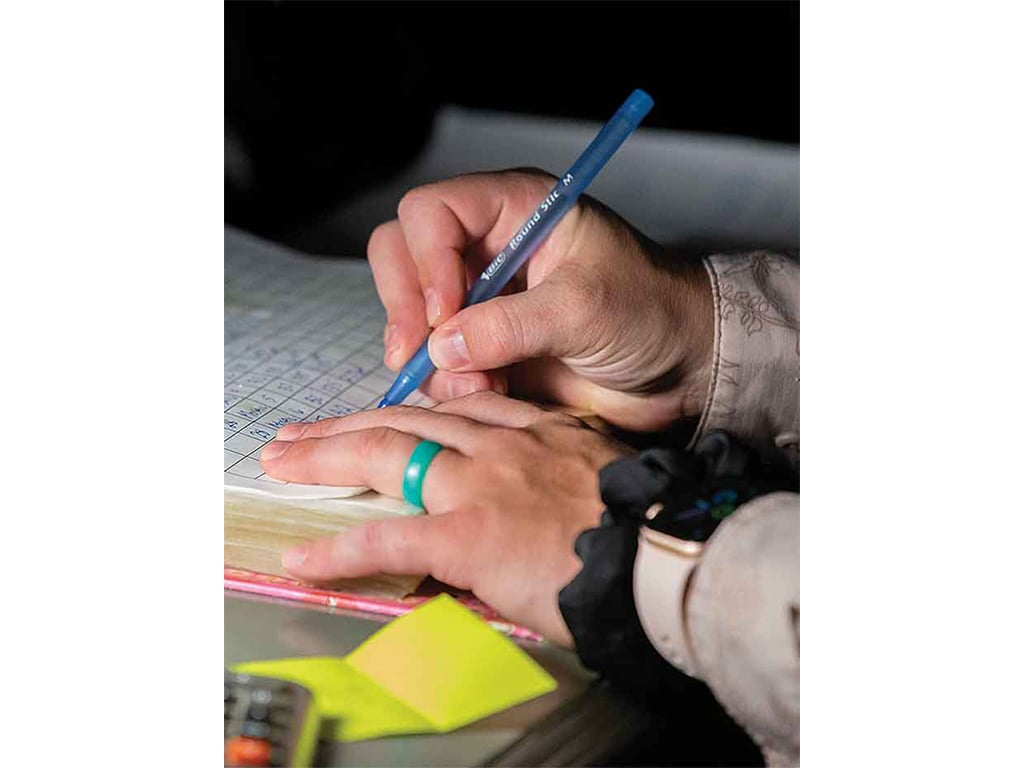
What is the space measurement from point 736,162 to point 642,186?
10 cm

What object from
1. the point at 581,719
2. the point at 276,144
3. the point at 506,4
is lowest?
the point at 581,719

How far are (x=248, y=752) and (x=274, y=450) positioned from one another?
0.20 meters

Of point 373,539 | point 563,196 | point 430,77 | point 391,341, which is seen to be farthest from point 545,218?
point 430,77

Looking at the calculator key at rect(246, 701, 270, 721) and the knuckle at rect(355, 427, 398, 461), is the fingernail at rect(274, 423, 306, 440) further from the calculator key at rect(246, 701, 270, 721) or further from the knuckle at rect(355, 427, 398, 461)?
the calculator key at rect(246, 701, 270, 721)

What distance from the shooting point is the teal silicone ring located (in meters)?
0.60

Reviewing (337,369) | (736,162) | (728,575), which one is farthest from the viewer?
(736,162)

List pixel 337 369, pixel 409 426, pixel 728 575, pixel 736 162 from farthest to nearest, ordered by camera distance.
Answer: pixel 736 162 → pixel 337 369 → pixel 409 426 → pixel 728 575

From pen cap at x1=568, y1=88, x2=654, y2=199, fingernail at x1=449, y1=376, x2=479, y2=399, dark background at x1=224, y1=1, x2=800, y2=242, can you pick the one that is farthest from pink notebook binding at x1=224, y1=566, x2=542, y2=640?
dark background at x1=224, y1=1, x2=800, y2=242

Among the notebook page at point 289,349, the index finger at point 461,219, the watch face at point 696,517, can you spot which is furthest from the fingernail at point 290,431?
the watch face at point 696,517

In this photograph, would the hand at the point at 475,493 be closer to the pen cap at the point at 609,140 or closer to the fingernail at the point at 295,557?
the fingernail at the point at 295,557
